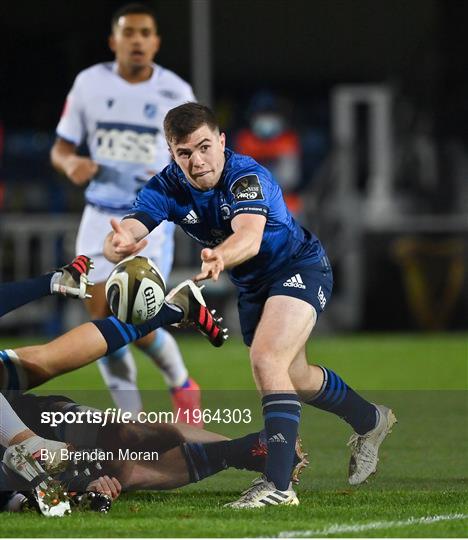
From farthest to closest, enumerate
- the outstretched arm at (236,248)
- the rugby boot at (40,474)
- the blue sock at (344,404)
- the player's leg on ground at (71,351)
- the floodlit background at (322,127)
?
the floodlit background at (322,127) → the blue sock at (344,404) → the player's leg on ground at (71,351) → the outstretched arm at (236,248) → the rugby boot at (40,474)

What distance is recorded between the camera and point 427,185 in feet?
74.7

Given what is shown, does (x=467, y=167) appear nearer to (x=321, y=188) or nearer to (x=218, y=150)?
(x=321, y=188)

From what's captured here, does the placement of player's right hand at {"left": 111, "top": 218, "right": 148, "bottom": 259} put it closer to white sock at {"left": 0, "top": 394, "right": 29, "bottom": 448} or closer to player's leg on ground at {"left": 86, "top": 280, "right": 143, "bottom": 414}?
white sock at {"left": 0, "top": 394, "right": 29, "bottom": 448}

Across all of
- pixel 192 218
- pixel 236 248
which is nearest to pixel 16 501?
pixel 236 248

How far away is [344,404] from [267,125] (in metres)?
15.1

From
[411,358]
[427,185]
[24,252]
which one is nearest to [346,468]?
[411,358]

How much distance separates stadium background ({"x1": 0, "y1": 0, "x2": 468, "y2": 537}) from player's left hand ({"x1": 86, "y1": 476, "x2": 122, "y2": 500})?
97mm

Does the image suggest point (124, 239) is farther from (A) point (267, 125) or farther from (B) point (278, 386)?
(A) point (267, 125)

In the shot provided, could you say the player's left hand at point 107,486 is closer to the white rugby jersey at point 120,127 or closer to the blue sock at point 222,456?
the blue sock at point 222,456

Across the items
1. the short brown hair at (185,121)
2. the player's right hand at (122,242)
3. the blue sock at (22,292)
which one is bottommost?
the blue sock at (22,292)

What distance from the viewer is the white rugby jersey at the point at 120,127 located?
8852 millimetres

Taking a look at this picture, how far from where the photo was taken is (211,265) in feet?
18.5

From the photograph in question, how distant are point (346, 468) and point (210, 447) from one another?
4.09 feet

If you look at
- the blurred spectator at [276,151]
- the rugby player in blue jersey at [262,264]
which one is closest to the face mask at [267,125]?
the blurred spectator at [276,151]
